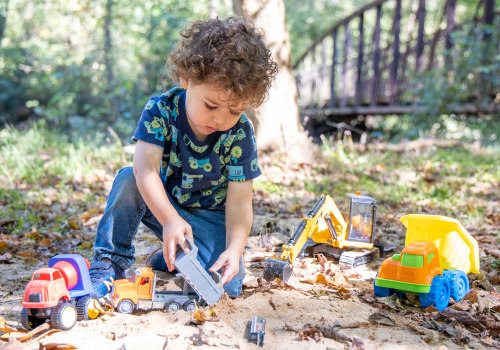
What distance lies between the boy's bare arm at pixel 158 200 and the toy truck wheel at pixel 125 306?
273 millimetres

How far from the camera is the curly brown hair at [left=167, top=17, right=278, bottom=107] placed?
76.9 inches

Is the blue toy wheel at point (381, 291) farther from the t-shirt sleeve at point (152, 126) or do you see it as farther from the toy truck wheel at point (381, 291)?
the t-shirt sleeve at point (152, 126)

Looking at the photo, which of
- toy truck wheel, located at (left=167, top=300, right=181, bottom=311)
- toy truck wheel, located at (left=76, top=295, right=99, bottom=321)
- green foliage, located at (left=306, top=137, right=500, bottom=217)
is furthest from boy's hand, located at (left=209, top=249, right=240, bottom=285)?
green foliage, located at (left=306, top=137, right=500, bottom=217)

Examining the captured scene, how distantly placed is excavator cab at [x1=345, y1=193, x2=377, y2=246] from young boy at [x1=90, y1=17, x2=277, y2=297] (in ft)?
2.93

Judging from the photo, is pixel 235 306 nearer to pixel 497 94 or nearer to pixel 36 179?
pixel 36 179

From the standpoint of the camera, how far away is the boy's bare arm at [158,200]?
1952 millimetres

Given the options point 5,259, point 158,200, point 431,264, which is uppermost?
point 158,200


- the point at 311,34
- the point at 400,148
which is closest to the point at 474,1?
the point at 311,34

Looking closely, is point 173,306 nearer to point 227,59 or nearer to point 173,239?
point 173,239

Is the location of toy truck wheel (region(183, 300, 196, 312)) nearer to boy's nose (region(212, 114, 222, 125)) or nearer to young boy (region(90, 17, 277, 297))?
young boy (region(90, 17, 277, 297))

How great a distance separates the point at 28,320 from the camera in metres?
1.82

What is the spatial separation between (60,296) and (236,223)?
834 mm

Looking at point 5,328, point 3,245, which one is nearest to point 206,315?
point 5,328

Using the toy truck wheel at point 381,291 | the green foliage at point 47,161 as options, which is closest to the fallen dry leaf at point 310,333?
the toy truck wheel at point 381,291
